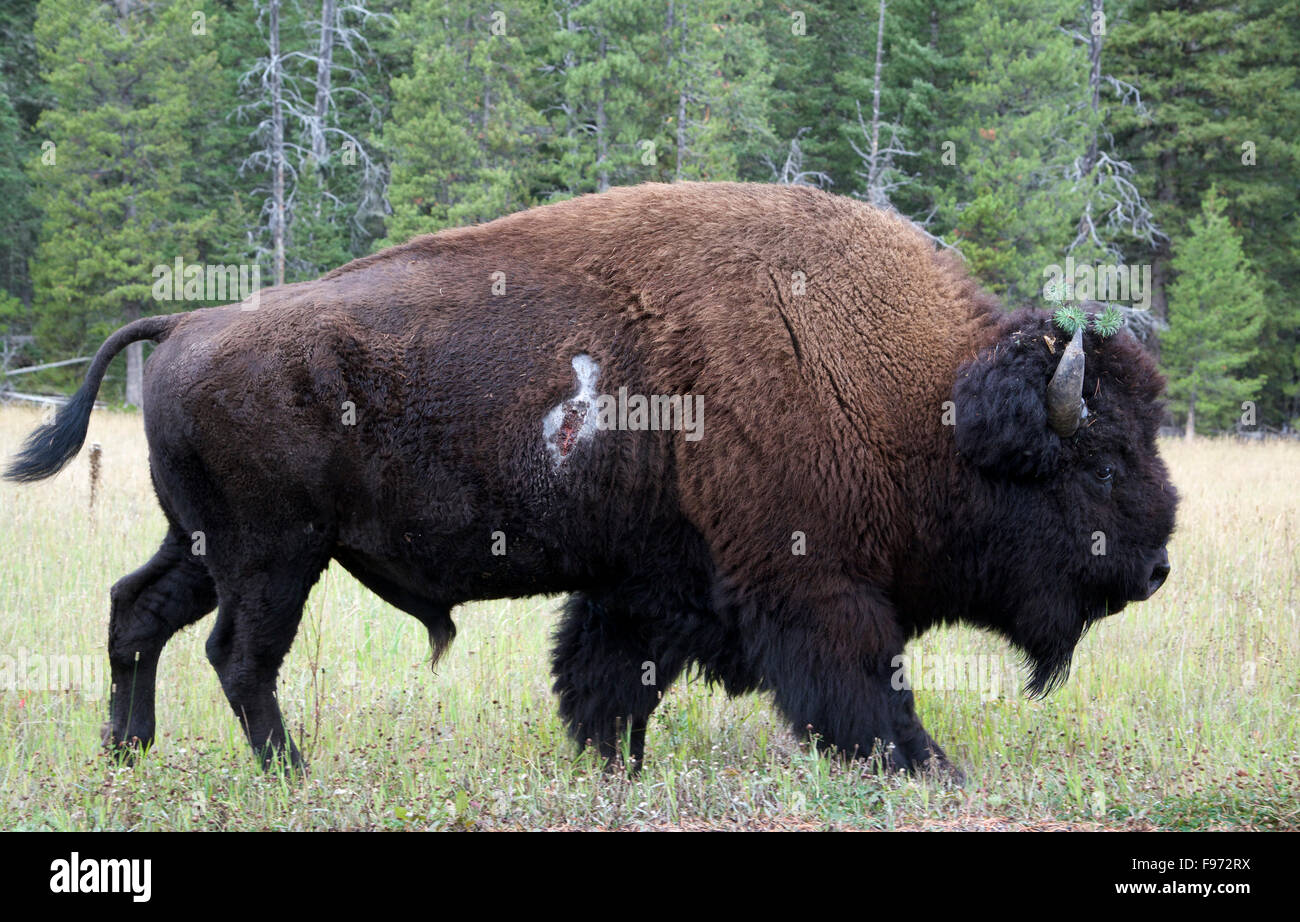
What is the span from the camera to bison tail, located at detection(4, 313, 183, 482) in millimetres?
4527

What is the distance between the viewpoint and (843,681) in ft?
13.2

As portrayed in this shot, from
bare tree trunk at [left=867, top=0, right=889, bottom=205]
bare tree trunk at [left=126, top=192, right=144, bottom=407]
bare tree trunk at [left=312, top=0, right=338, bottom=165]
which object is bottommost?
bare tree trunk at [left=126, top=192, right=144, bottom=407]

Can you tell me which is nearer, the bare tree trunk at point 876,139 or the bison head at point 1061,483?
the bison head at point 1061,483

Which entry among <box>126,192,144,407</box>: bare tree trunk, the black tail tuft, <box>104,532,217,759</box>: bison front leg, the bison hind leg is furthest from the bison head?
<box>126,192,144,407</box>: bare tree trunk

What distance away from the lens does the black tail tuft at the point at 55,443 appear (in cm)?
453

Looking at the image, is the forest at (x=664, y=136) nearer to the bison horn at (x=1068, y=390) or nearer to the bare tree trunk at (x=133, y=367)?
the bare tree trunk at (x=133, y=367)

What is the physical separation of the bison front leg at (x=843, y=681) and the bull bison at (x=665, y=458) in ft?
0.04

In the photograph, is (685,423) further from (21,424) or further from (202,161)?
(202,161)

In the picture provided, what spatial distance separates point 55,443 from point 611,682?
2.55 m

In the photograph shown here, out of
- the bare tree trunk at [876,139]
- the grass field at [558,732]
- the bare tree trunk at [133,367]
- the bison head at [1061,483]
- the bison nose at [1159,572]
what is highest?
the bare tree trunk at [876,139]

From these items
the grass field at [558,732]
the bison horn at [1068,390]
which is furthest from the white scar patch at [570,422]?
the bison horn at [1068,390]

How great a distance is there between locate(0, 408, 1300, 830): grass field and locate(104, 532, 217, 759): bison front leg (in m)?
0.20

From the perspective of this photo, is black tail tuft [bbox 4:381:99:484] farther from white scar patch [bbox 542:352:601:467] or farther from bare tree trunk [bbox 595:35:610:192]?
bare tree trunk [bbox 595:35:610:192]

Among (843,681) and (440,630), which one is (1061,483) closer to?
(843,681)
